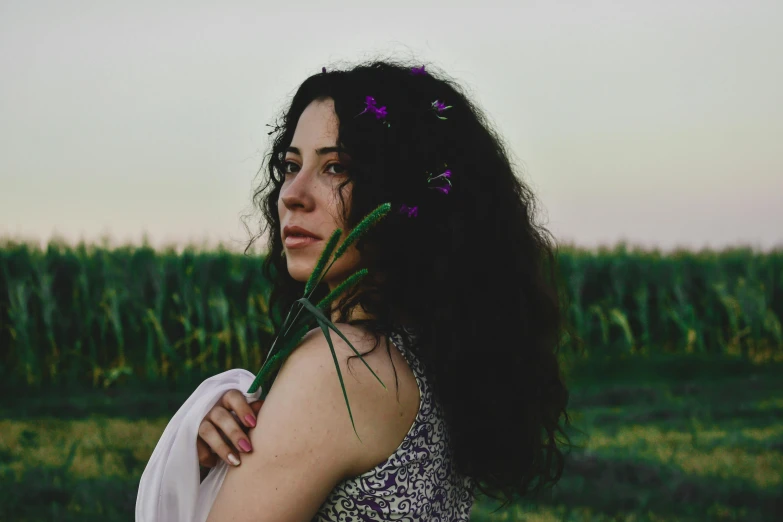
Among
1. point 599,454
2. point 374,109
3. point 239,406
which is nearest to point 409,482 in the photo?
point 239,406

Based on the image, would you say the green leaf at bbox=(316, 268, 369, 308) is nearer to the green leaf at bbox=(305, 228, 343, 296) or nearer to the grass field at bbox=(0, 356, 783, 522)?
the green leaf at bbox=(305, 228, 343, 296)

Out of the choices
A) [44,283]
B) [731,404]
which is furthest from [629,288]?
[44,283]

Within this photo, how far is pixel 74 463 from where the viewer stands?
18.3 ft

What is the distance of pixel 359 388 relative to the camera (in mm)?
1484

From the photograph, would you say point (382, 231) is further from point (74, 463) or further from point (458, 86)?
point (74, 463)

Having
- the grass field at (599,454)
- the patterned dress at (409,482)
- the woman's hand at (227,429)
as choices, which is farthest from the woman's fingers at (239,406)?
the grass field at (599,454)

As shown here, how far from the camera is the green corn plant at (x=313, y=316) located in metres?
1.47

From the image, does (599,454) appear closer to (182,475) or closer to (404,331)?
(404,331)

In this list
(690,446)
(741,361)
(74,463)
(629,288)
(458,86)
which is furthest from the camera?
(629,288)

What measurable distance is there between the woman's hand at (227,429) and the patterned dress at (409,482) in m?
0.21

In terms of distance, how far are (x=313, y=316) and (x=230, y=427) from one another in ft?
0.86

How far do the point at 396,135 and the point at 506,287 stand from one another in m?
0.44

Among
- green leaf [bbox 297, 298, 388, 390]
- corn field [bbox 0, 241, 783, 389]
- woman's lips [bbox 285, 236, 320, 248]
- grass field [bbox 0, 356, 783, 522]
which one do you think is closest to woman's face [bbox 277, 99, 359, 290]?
woman's lips [bbox 285, 236, 320, 248]

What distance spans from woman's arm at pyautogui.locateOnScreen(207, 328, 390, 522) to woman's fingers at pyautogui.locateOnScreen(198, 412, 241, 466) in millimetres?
23
